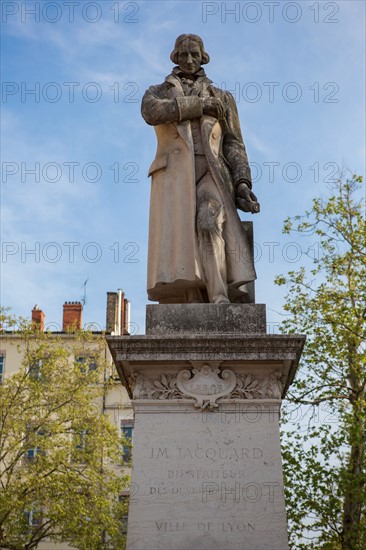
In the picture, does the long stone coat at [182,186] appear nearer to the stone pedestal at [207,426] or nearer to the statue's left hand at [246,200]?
the statue's left hand at [246,200]

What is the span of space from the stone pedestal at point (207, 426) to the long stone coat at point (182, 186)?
0.60 metres

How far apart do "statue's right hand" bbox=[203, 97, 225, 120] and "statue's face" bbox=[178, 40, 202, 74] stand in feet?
2.11

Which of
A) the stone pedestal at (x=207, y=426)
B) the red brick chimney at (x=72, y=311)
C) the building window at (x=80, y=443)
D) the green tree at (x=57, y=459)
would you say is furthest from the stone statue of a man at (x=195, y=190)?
the red brick chimney at (x=72, y=311)

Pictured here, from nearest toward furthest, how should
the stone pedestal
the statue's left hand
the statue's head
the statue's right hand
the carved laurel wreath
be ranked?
the stone pedestal, the carved laurel wreath, the statue's left hand, the statue's right hand, the statue's head

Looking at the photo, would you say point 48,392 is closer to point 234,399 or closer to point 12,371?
point 12,371

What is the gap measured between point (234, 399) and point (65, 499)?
798 inches

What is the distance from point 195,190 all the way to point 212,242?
0.74m

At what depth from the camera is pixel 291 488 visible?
2312 cm

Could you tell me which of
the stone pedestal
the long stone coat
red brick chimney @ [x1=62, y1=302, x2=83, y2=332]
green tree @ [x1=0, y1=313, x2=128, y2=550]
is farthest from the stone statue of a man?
red brick chimney @ [x1=62, y1=302, x2=83, y2=332]

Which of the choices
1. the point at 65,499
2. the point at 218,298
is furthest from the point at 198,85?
the point at 65,499

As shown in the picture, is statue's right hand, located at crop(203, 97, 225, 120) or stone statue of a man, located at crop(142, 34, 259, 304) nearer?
stone statue of a man, located at crop(142, 34, 259, 304)

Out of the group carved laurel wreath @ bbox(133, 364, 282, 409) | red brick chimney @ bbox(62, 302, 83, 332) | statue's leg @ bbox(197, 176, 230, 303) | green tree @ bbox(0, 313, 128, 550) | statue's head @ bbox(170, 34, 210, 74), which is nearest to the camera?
carved laurel wreath @ bbox(133, 364, 282, 409)

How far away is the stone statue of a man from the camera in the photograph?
925 centimetres

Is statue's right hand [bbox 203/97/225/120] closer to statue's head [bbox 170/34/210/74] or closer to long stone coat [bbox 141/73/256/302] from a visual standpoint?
long stone coat [bbox 141/73/256/302]
